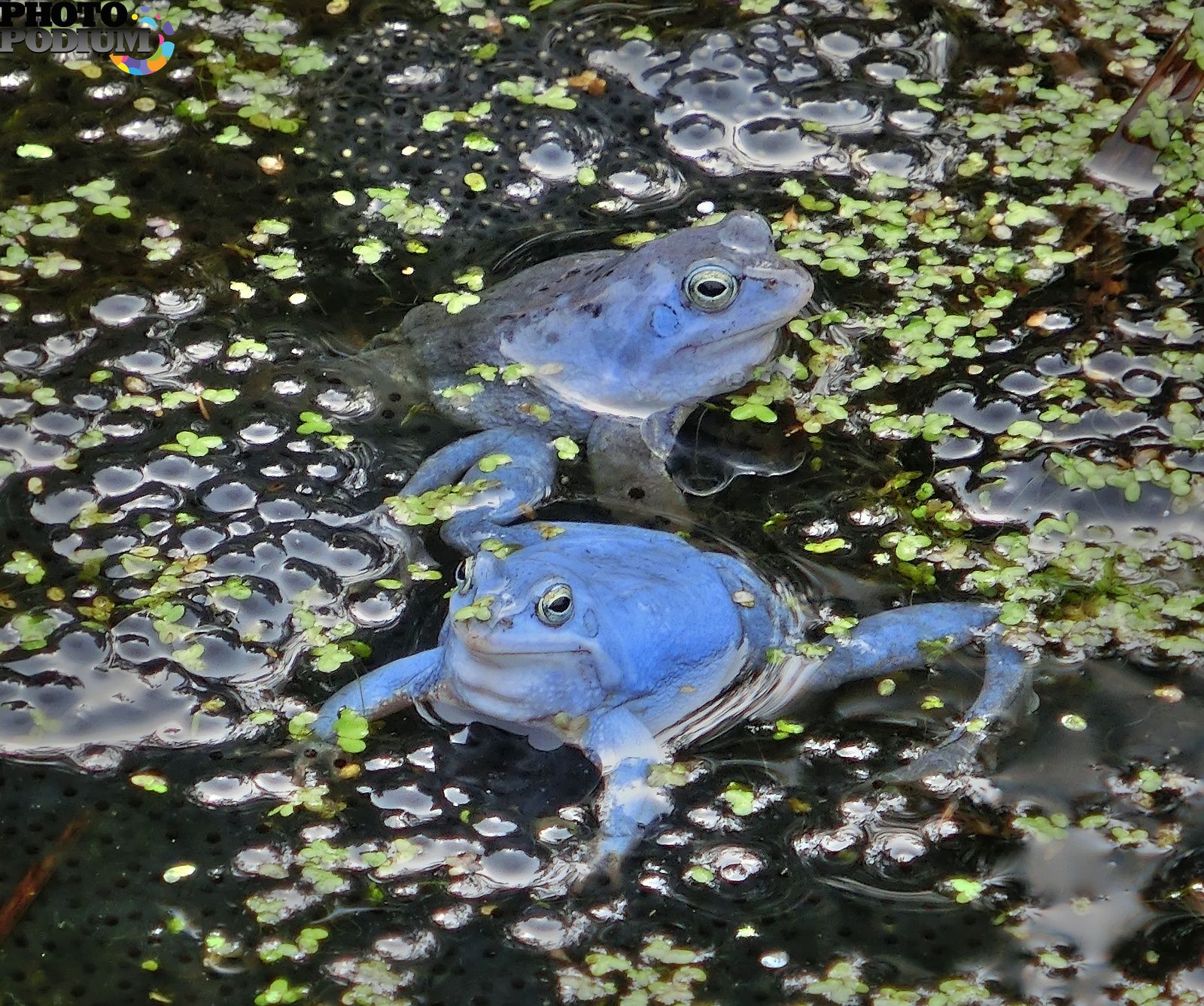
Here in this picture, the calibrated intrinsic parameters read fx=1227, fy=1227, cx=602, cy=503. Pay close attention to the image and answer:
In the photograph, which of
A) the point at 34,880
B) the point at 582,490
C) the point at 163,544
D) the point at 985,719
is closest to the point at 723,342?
the point at 582,490

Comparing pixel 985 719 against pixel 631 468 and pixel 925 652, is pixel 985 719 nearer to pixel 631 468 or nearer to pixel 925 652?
pixel 925 652

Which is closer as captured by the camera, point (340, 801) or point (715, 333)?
point (340, 801)

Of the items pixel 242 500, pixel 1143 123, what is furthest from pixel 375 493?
pixel 1143 123

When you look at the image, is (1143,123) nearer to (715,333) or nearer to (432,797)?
(715,333)

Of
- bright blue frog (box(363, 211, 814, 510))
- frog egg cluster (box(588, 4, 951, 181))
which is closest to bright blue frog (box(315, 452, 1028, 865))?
bright blue frog (box(363, 211, 814, 510))

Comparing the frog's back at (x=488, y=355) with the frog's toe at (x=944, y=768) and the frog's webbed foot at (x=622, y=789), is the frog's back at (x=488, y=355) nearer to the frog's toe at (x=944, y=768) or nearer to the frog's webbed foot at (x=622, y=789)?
the frog's webbed foot at (x=622, y=789)

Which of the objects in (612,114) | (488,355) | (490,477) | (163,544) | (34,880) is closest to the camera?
(34,880)

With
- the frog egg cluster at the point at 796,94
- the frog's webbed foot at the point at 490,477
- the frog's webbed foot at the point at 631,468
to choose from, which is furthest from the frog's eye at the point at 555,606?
the frog egg cluster at the point at 796,94
